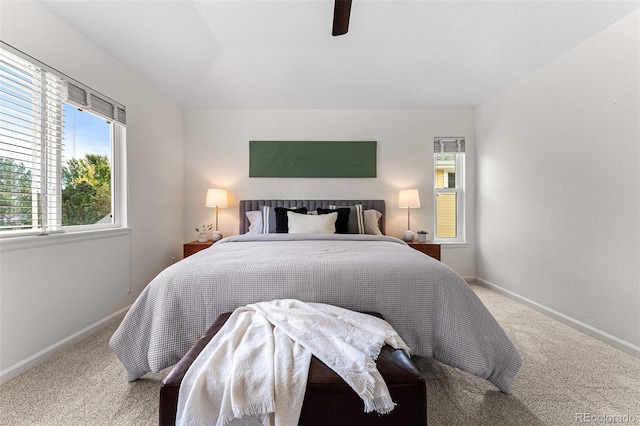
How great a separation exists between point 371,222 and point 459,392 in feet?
6.57

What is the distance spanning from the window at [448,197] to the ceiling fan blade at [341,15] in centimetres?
240

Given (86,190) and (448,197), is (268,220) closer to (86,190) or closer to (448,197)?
(86,190)

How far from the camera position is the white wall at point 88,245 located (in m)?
1.64

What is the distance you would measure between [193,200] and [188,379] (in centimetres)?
311

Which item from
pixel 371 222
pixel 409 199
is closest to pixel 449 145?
pixel 409 199

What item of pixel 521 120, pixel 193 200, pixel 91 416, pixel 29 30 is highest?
pixel 29 30

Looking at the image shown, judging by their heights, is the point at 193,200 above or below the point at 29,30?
below

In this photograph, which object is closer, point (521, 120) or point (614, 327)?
point (614, 327)

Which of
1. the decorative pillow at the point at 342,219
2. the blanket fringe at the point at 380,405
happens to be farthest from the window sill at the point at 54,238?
the blanket fringe at the point at 380,405

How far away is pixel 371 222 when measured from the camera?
3.27m

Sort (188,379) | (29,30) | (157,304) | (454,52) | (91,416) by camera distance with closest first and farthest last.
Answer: (188,379), (91,416), (157,304), (29,30), (454,52)

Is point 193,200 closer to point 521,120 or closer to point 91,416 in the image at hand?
point 91,416

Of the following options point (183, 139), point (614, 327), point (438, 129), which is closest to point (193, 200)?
point (183, 139)

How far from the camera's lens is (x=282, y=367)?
3.12 ft
